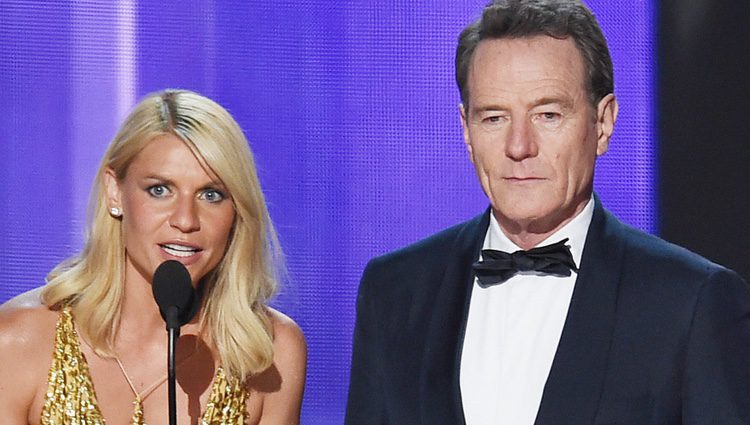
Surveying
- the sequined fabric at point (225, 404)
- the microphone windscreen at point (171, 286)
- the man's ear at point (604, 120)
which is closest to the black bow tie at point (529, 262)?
the man's ear at point (604, 120)

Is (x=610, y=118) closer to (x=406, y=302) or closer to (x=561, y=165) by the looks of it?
(x=561, y=165)

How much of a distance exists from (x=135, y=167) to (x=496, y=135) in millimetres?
1030

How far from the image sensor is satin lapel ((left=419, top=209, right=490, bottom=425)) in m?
2.16

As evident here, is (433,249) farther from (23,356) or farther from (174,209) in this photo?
(23,356)

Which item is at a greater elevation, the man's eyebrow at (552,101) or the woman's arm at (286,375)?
the man's eyebrow at (552,101)

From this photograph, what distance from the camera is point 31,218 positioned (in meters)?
3.24

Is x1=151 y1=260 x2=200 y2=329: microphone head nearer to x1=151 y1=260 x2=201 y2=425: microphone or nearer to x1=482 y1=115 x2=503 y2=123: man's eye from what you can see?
x1=151 y1=260 x2=201 y2=425: microphone

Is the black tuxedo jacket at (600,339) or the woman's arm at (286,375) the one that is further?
the woman's arm at (286,375)

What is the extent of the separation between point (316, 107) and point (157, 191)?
0.59m

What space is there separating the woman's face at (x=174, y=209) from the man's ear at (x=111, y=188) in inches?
1.7

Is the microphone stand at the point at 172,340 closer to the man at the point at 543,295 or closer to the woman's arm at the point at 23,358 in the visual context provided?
the man at the point at 543,295

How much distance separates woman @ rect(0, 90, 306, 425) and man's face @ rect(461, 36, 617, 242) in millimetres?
813

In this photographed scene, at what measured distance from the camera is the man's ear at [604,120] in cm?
227

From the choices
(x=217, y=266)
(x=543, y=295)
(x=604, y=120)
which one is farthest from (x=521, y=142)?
(x=217, y=266)
